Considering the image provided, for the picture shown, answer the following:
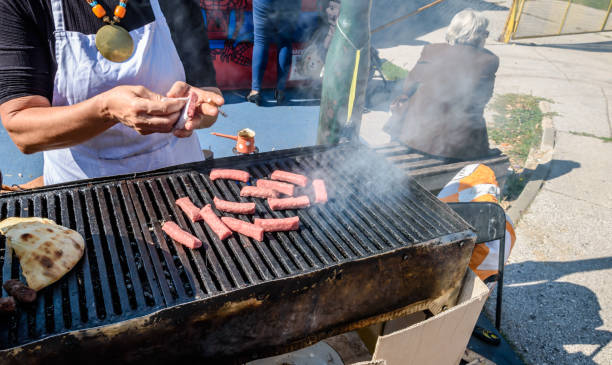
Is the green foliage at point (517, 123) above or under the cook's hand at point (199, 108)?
under

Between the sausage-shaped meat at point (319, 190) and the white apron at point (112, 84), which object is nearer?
the white apron at point (112, 84)

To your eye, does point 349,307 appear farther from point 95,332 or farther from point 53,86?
point 53,86

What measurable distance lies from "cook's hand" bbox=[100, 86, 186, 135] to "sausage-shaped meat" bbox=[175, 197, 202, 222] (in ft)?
1.37

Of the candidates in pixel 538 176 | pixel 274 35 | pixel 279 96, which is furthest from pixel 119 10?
pixel 538 176

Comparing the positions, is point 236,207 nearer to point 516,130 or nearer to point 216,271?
point 216,271

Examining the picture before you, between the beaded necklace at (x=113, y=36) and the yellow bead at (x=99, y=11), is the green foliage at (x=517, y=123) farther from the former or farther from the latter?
the yellow bead at (x=99, y=11)

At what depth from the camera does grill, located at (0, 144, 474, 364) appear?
1.52m

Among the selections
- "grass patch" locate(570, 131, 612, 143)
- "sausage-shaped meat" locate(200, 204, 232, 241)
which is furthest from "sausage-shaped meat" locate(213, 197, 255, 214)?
"grass patch" locate(570, 131, 612, 143)

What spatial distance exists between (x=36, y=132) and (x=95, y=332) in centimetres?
106

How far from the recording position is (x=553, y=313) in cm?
395

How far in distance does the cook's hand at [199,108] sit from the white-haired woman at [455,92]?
11.4 feet

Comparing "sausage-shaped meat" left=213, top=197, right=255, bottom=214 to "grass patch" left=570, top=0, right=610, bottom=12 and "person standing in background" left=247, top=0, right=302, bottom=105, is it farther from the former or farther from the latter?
"grass patch" left=570, top=0, right=610, bottom=12

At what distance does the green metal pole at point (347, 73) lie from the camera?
3.21 meters

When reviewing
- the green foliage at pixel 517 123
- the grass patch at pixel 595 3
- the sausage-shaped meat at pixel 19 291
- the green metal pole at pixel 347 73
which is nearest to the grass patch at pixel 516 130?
the green foliage at pixel 517 123
